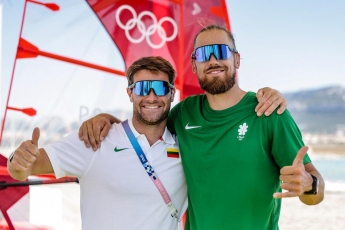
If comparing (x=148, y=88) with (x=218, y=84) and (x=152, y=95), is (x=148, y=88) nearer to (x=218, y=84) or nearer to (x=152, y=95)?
(x=152, y=95)

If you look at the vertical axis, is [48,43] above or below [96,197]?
above

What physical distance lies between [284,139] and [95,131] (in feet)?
2.83

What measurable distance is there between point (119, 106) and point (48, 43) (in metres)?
0.71

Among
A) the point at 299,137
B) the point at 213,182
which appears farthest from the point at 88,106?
the point at 299,137

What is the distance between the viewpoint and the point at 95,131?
212 centimetres

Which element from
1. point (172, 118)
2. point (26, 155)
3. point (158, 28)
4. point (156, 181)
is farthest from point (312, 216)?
point (26, 155)

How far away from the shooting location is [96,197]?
6.75 ft

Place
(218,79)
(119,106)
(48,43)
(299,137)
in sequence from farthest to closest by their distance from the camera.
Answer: (119,106)
(48,43)
(218,79)
(299,137)

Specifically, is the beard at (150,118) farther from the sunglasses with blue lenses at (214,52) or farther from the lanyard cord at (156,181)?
the sunglasses with blue lenses at (214,52)

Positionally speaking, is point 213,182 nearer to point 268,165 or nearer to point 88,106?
point 268,165

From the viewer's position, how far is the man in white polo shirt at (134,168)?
200cm

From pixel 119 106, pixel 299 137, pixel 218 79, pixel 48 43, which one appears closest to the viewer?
pixel 299 137

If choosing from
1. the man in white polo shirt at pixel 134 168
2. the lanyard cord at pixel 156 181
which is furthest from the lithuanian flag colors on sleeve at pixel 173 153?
the lanyard cord at pixel 156 181

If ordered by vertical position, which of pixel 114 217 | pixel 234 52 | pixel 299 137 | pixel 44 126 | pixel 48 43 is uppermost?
pixel 48 43
